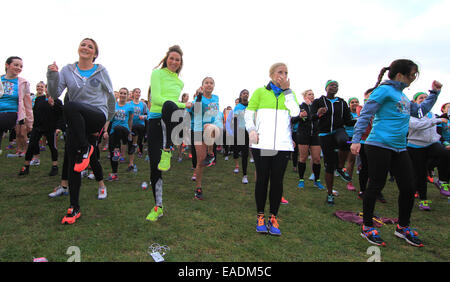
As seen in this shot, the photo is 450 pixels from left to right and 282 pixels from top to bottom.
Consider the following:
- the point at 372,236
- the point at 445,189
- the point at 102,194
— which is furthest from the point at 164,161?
the point at 445,189

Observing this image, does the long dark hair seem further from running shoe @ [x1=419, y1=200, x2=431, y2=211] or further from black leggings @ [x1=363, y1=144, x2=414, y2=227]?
running shoe @ [x1=419, y1=200, x2=431, y2=211]

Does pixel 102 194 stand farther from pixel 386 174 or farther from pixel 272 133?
pixel 386 174

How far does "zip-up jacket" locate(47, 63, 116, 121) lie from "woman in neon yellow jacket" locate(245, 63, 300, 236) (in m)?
2.30

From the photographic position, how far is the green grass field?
2.73 meters

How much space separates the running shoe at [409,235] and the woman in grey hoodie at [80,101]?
4.57m

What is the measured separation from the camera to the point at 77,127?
3182 mm

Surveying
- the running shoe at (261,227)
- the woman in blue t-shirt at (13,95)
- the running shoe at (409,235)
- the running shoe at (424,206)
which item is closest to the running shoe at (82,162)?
the running shoe at (261,227)

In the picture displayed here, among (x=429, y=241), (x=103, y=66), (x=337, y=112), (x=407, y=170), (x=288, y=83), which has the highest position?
(x=103, y=66)

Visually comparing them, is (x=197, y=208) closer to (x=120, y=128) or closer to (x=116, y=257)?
(x=116, y=257)

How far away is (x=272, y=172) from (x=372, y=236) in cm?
160
